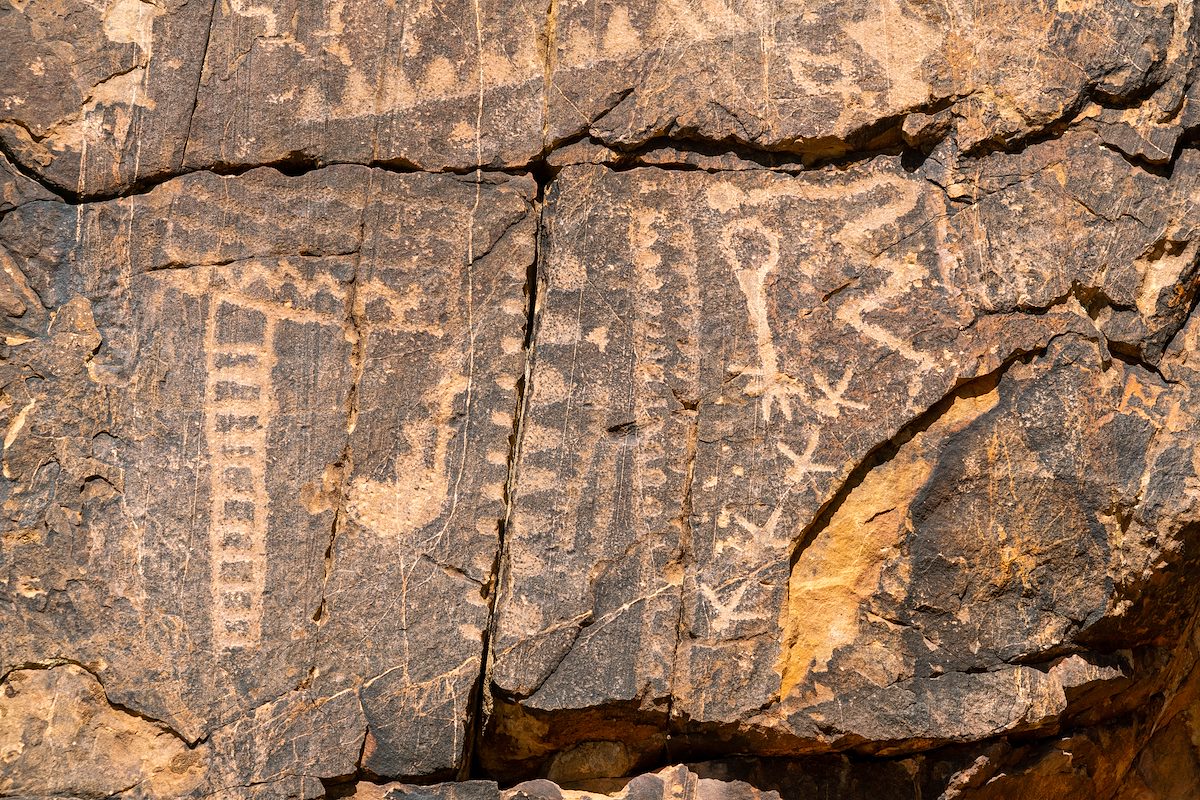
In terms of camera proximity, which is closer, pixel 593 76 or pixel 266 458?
pixel 266 458

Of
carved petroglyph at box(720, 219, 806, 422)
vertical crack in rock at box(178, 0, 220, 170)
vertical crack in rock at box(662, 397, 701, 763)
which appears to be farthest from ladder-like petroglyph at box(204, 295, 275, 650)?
carved petroglyph at box(720, 219, 806, 422)

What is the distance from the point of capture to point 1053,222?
2.51 meters

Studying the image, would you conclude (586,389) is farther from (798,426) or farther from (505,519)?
(798,426)

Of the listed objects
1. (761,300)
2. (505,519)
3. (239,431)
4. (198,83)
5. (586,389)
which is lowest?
(505,519)

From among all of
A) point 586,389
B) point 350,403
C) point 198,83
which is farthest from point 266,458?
point 198,83

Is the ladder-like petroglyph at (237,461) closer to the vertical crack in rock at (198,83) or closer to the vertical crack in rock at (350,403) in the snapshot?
the vertical crack in rock at (350,403)

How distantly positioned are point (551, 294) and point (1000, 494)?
0.99 m

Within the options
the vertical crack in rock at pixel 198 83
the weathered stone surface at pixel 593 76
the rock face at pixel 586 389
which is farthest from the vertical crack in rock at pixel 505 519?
the vertical crack in rock at pixel 198 83

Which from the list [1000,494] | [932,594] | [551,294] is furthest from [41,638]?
[1000,494]

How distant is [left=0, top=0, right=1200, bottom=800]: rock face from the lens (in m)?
2.44

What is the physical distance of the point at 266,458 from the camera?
245 centimetres

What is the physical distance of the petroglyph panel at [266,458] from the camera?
7.92ft

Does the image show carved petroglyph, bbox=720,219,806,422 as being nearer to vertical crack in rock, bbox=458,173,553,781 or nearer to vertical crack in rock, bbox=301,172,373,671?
vertical crack in rock, bbox=458,173,553,781

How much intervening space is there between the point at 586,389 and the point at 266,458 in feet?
2.13
